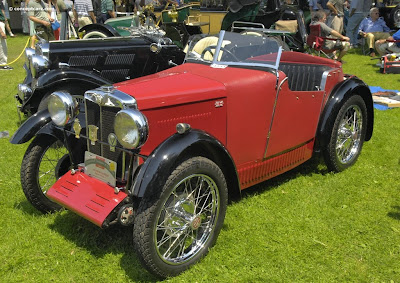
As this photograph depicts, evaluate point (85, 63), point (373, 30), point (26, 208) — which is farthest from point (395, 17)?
point (26, 208)

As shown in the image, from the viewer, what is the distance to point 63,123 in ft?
9.89

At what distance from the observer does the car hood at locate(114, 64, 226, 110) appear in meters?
2.73

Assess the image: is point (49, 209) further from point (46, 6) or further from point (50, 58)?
point (46, 6)

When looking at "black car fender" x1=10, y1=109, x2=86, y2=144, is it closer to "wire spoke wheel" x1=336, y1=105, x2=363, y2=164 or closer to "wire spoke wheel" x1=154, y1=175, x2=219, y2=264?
"wire spoke wheel" x1=154, y1=175, x2=219, y2=264

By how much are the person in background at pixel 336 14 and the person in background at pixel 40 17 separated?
7.66m

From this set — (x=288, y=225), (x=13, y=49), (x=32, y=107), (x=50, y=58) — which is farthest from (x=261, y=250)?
(x=13, y=49)

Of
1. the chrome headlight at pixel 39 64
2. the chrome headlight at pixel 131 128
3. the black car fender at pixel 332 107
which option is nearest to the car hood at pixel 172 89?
the chrome headlight at pixel 131 128

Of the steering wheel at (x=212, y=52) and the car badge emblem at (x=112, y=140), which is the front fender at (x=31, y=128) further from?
the steering wheel at (x=212, y=52)

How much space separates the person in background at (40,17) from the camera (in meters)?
8.79

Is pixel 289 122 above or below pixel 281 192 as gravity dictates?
above

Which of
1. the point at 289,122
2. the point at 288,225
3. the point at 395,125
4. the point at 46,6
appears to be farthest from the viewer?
the point at 46,6

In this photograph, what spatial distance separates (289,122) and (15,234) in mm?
2553

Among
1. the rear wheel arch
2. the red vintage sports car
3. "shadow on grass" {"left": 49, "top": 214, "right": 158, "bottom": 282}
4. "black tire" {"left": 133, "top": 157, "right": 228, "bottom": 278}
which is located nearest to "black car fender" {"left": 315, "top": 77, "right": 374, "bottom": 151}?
the red vintage sports car

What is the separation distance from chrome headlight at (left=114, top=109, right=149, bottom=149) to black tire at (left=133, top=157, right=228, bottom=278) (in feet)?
1.05
